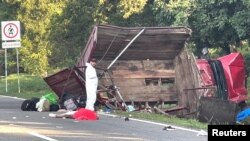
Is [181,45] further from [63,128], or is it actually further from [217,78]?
[63,128]

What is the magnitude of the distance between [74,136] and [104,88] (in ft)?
24.1

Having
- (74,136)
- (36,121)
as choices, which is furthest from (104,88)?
(74,136)

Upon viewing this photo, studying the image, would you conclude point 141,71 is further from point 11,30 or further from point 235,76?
point 11,30

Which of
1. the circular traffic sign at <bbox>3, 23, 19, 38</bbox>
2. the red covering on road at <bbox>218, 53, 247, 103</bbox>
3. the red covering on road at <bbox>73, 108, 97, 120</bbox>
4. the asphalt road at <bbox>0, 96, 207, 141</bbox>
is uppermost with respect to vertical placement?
the circular traffic sign at <bbox>3, 23, 19, 38</bbox>

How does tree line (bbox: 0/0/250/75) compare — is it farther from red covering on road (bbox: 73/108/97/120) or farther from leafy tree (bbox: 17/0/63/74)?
red covering on road (bbox: 73/108/97/120)

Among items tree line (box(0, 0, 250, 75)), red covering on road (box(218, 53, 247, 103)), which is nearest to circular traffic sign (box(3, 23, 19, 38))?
tree line (box(0, 0, 250, 75))

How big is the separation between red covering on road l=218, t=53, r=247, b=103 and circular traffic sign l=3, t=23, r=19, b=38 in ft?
37.3

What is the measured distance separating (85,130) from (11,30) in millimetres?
16323

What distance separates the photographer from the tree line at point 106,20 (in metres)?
25.9

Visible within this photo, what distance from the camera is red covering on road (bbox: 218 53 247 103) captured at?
20031 millimetres

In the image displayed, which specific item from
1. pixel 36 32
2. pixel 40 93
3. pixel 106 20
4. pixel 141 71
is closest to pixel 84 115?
pixel 141 71

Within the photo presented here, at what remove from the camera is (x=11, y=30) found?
28.0 metres

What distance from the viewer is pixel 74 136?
38.1ft

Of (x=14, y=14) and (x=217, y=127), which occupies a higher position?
(x=14, y=14)
